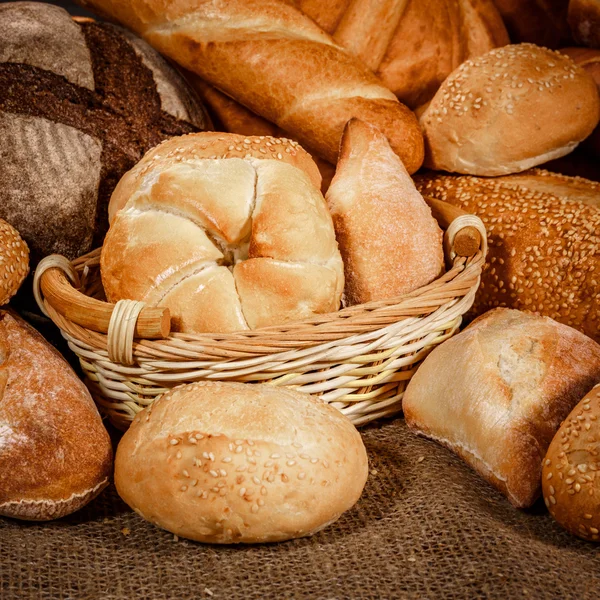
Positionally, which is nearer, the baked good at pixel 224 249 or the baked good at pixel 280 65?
the baked good at pixel 224 249

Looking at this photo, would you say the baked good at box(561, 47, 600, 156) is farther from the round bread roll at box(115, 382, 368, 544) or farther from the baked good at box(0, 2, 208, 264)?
the round bread roll at box(115, 382, 368, 544)

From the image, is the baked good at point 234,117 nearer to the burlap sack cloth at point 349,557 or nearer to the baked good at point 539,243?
the baked good at point 539,243

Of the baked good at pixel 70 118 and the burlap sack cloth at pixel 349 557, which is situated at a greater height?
the baked good at pixel 70 118

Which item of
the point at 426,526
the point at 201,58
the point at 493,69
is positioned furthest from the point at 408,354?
the point at 201,58

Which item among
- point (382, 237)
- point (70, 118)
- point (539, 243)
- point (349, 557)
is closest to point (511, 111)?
point (539, 243)

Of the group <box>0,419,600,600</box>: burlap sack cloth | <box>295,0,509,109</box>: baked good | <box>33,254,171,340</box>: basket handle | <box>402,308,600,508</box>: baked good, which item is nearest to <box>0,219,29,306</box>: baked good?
<box>33,254,171,340</box>: basket handle

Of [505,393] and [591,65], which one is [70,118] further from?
[591,65]

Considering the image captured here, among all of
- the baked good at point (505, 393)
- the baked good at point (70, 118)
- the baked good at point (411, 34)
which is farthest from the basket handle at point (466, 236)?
the baked good at point (70, 118)

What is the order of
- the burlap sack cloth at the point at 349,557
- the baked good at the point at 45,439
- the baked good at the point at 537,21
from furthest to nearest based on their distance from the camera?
the baked good at the point at 537,21, the baked good at the point at 45,439, the burlap sack cloth at the point at 349,557
